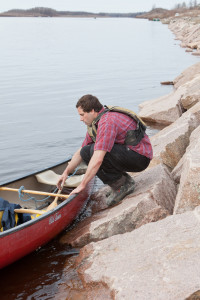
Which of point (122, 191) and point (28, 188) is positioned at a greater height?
point (122, 191)

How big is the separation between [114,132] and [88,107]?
0.48 m

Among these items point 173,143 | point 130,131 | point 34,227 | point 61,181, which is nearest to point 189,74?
point 173,143

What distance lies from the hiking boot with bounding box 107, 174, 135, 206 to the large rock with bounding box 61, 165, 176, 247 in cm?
10

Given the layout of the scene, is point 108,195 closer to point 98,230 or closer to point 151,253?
point 98,230

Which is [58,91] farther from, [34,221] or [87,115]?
[34,221]

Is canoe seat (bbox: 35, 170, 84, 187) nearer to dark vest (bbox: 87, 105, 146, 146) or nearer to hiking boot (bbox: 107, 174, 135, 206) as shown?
hiking boot (bbox: 107, 174, 135, 206)

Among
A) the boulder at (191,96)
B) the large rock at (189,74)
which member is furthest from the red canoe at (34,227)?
the large rock at (189,74)

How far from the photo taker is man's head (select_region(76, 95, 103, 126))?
18.4 feet

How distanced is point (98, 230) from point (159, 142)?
3136 mm

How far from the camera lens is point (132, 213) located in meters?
5.52

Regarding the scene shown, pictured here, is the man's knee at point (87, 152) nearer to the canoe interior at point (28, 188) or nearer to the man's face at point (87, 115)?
the man's face at point (87, 115)

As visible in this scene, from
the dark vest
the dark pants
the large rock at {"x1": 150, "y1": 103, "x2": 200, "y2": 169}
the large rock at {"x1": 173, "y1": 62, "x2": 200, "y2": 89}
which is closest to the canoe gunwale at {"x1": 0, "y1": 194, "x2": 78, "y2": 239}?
the dark pants

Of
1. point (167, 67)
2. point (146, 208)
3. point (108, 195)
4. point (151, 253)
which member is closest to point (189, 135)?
point (108, 195)

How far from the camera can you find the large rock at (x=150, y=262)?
12.1 ft
